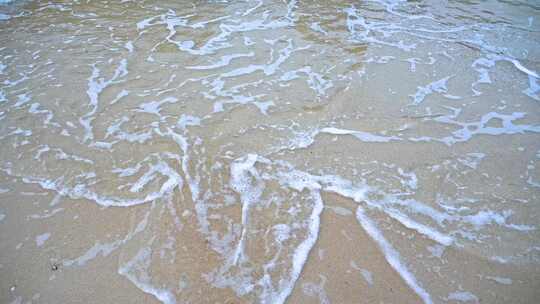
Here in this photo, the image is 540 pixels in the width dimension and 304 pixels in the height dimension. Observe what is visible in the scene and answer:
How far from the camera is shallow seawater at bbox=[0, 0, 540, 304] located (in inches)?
85.7

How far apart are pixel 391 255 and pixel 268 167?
1207mm

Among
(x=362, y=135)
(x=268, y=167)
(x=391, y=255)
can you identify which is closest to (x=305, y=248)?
(x=391, y=255)

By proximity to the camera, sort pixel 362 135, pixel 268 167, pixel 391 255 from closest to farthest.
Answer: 1. pixel 391 255
2. pixel 268 167
3. pixel 362 135

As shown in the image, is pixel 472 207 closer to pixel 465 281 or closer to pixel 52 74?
pixel 465 281

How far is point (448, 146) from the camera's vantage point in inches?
128

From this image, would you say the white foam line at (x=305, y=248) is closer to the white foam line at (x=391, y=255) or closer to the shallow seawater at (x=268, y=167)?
the shallow seawater at (x=268, y=167)

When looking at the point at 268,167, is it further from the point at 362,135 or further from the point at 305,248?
the point at 362,135

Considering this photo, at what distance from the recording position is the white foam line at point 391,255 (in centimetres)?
209

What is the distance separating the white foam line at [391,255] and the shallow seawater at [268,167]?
0.03 ft

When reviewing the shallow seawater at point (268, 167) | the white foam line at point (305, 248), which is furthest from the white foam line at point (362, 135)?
the white foam line at point (305, 248)

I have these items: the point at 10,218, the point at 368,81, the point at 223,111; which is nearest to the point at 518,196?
the point at 368,81

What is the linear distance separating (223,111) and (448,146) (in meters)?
2.28

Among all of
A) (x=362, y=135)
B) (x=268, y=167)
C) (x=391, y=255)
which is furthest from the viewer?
(x=362, y=135)

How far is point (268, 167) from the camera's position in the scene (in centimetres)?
298
